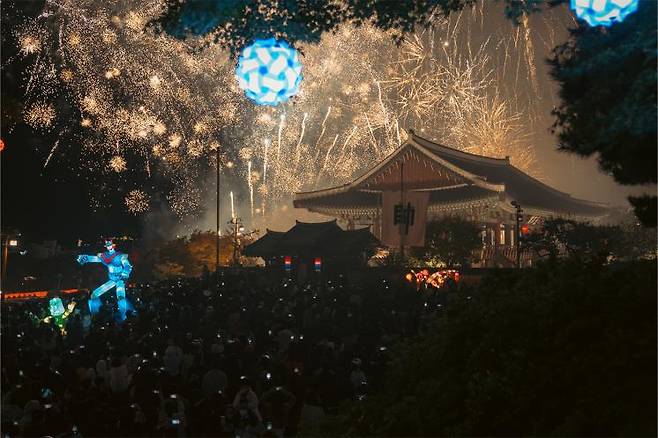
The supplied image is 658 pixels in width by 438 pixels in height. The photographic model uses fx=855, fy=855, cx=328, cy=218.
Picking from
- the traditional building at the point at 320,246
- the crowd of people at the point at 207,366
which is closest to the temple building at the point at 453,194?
the traditional building at the point at 320,246

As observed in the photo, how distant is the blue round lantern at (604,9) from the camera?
6660 millimetres

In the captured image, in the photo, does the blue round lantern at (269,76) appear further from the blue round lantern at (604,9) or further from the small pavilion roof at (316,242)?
the small pavilion roof at (316,242)

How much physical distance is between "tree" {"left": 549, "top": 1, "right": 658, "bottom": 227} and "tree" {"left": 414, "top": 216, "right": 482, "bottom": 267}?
27225 mm

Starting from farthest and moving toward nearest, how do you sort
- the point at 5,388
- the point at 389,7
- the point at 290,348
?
1. the point at 290,348
2. the point at 5,388
3. the point at 389,7

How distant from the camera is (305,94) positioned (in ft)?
174

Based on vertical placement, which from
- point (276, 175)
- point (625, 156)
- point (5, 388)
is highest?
point (276, 175)

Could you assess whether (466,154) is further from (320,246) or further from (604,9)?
(604,9)

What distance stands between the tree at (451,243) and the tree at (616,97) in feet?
89.3

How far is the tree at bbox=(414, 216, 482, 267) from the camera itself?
35750 mm

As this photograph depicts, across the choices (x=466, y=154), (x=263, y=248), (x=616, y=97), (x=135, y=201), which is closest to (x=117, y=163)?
(x=135, y=201)

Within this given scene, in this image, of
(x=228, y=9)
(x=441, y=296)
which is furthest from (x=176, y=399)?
(x=441, y=296)

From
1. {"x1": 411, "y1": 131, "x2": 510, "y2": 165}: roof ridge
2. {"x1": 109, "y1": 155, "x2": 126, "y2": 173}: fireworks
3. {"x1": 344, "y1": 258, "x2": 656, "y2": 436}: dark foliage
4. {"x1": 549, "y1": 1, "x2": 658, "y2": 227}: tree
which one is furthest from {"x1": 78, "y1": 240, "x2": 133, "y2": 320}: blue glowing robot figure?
{"x1": 411, "y1": 131, "x2": 510, "y2": 165}: roof ridge

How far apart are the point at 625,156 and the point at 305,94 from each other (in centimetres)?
4637

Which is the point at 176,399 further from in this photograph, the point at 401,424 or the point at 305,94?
the point at 305,94
